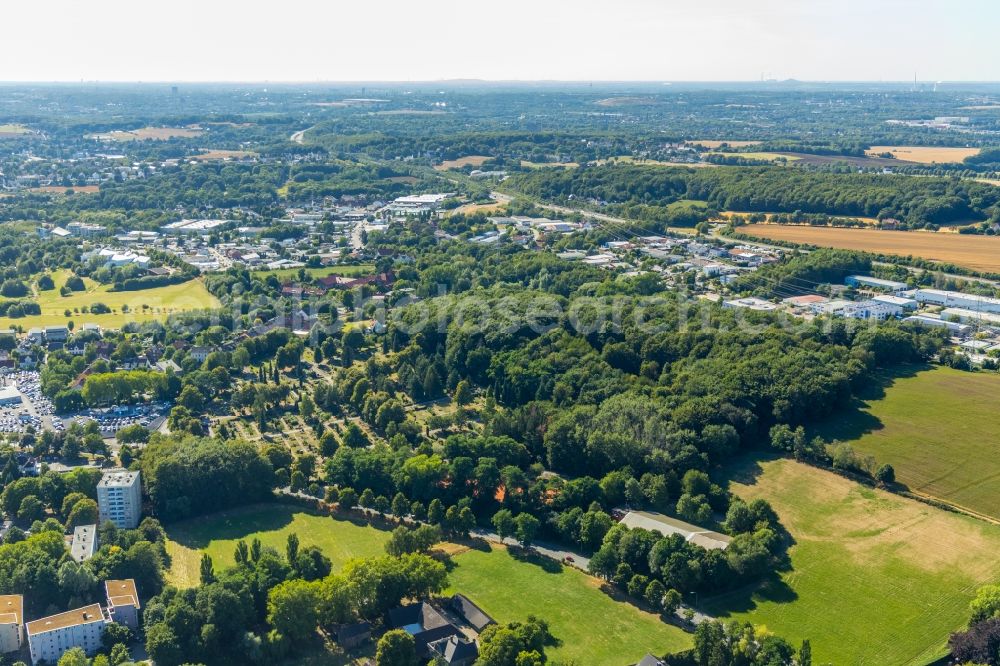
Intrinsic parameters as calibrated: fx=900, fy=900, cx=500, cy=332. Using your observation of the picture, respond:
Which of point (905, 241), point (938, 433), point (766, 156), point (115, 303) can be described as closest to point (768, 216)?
point (905, 241)

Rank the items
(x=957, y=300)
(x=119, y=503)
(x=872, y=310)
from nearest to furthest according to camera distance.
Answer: (x=119, y=503) < (x=872, y=310) < (x=957, y=300)

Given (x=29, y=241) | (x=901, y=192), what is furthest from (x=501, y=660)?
(x=901, y=192)

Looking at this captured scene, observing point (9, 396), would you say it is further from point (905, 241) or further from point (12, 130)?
point (12, 130)

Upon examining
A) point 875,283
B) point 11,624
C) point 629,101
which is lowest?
point 11,624

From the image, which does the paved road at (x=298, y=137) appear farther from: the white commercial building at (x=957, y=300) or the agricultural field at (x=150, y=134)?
the white commercial building at (x=957, y=300)

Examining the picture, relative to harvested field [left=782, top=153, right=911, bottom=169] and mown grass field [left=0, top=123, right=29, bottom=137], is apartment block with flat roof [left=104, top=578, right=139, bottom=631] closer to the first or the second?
harvested field [left=782, top=153, right=911, bottom=169]

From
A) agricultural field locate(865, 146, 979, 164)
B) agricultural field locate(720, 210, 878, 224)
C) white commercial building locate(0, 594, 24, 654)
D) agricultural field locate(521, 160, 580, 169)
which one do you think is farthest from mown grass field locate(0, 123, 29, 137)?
white commercial building locate(0, 594, 24, 654)

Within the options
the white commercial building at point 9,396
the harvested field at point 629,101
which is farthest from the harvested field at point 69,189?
the harvested field at point 629,101
